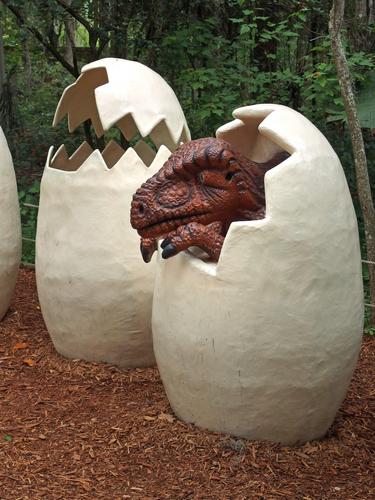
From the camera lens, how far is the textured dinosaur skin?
4.04 meters

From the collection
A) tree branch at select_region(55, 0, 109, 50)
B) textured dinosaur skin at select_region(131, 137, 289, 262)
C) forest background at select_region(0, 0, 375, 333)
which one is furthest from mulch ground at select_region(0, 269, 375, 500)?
tree branch at select_region(55, 0, 109, 50)

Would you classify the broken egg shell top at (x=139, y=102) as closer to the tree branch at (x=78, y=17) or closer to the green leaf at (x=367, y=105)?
the green leaf at (x=367, y=105)

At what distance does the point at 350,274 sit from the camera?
4.00 metres

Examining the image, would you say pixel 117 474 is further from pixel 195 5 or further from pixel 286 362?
pixel 195 5

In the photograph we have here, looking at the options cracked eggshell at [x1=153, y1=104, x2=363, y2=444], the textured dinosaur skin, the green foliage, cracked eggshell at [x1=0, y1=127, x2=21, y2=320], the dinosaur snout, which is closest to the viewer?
cracked eggshell at [x1=153, y1=104, x2=363, y2=444]

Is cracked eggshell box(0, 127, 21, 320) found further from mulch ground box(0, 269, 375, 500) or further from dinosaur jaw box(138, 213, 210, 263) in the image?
dinosaur jaw box(138, 213, 210, 263)

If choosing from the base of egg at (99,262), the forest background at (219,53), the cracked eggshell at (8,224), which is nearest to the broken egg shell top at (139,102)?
the base of egg at (99,262)

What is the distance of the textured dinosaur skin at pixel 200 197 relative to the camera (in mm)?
4039

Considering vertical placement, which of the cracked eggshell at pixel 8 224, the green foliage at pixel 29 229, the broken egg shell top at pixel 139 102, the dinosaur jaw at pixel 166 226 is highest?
the broken egg shell top at pixel 139 102

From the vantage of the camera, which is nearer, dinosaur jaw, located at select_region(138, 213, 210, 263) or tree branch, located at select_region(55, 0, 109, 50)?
dinosaur jaw, located at select_region(138, 213, 210, 263)

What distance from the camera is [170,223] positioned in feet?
13.6

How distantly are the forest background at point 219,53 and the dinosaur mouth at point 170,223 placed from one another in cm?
362

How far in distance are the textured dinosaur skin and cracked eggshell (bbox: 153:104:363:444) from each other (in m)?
0.14

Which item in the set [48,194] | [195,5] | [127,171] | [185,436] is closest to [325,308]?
[185,436]
